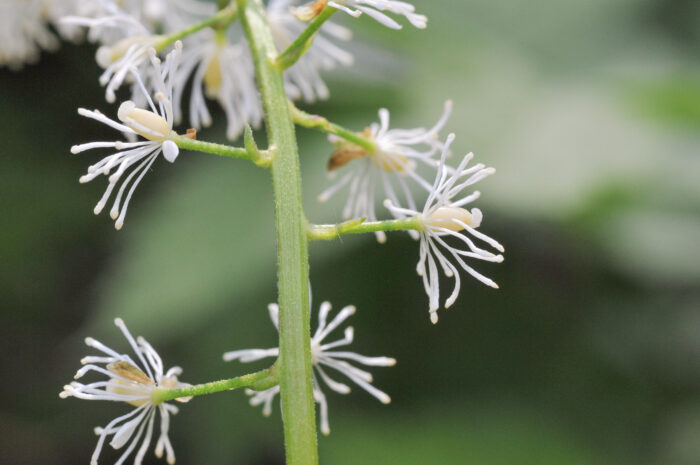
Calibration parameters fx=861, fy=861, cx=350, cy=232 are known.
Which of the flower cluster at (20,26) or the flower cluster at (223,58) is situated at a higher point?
the flower cluster at (20,26)

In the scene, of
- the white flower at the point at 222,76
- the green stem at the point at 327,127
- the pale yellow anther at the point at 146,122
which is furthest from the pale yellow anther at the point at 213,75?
the pale yellow anther at the point at 146,122

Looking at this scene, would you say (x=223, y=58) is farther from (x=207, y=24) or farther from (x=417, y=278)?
(x=417, y=278)

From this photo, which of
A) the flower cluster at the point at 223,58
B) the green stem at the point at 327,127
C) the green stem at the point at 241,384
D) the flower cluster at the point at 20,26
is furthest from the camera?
the flower cluster at the point at 20,26

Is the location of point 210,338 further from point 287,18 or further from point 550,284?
point 287,18

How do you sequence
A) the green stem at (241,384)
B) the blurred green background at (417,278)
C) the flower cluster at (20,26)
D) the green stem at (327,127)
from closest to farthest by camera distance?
the green stem at (241,384), the green stem at (327,127), the flower cluster at (20,26), the blurred green background at (417,278)

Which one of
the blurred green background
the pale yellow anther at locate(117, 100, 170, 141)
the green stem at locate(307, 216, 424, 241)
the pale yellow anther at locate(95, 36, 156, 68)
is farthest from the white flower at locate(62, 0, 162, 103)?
the blurred green background

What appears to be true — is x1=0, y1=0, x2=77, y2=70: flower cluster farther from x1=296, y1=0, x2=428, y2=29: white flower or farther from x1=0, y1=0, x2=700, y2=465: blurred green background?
x1=296, y1=0, x2=428, y2=29: white flower

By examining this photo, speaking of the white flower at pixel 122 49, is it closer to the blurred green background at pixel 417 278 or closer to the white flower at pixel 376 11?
the white flower at pixel 376 11

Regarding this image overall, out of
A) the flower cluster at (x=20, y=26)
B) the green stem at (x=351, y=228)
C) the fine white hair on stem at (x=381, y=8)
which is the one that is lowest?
the green stem at (x=351, y=228)

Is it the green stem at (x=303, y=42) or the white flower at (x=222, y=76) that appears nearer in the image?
the green stem at (x=303, y=42)
